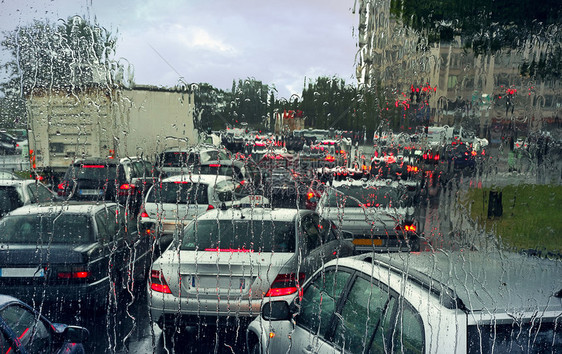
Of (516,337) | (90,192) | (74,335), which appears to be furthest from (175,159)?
(516,337)

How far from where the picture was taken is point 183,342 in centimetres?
473

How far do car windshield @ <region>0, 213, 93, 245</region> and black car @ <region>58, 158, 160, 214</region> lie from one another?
3.37 meters

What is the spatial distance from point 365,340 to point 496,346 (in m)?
0.65

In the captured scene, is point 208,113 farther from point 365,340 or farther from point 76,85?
point 365,340

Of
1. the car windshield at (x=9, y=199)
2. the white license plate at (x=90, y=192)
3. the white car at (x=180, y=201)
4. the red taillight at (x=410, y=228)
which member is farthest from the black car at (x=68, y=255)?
the red taillight at (x=410, y=228)

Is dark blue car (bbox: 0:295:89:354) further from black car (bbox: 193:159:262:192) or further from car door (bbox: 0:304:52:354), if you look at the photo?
black car (bbox: 193:159:262:192)

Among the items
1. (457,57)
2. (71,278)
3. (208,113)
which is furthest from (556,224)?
(208,113)

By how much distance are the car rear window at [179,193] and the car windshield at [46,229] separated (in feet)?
8.74

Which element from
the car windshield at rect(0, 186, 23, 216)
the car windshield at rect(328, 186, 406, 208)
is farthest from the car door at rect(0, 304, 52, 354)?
the car windshield at rect(0, 186, 23, 216)

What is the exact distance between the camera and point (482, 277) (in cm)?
256

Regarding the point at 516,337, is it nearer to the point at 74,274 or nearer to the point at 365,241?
the point at 74,274

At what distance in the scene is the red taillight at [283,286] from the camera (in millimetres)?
4492

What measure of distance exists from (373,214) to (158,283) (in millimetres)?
3824

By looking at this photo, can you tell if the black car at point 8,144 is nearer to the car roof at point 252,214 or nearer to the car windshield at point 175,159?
the car windshield at point 175,159
